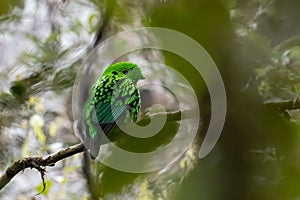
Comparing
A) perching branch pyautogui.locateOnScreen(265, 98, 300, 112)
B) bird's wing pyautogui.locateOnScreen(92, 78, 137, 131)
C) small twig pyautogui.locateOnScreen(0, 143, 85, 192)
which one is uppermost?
perching branch pyautogui.locateOnScreen(265, 98, 300, 112)

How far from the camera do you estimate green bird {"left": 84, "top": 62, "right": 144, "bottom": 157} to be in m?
2.20

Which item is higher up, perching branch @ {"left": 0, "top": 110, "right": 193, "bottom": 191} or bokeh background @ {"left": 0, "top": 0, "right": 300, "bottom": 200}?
bokeh background @ {"left": 0, "top": 0, "right": 300, "bottom": 200}

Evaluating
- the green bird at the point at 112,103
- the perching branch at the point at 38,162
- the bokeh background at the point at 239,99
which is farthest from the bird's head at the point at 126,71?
the perching branch at the point at 38,162

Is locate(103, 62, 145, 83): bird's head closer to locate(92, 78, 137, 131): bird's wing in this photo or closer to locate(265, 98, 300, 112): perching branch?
locate(92, 78, 137, 131): bird's wing

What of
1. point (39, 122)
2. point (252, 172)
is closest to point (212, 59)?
point (252, 172)

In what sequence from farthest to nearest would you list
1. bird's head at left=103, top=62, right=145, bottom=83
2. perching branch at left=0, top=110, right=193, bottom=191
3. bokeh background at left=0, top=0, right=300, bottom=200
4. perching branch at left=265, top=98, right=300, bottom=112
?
bird's head at left=103, top=62, right=145, bottom=83, perching branch at left=0, top=110, right=193, bottom=191, perching branch at left=265, top=98, right=300, bottom=112, bokeh background at left=0, top=0, right=300, bottom=200

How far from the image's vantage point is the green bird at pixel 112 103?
2.20 metres

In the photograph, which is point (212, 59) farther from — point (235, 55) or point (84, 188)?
point (84, 188)

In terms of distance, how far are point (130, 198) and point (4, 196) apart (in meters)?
1.59

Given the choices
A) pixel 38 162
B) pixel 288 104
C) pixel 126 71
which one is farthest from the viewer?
pixel 126 71

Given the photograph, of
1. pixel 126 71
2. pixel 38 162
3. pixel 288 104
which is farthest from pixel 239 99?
pixel 126 71

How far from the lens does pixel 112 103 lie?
234 cm

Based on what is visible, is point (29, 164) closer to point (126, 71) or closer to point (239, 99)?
point (126, 71)

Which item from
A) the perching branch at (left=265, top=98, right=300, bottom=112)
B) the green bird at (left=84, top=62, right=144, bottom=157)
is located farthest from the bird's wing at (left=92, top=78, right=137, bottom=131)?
the perching branch at (left=265, top=98, right=300, bottom=112)
